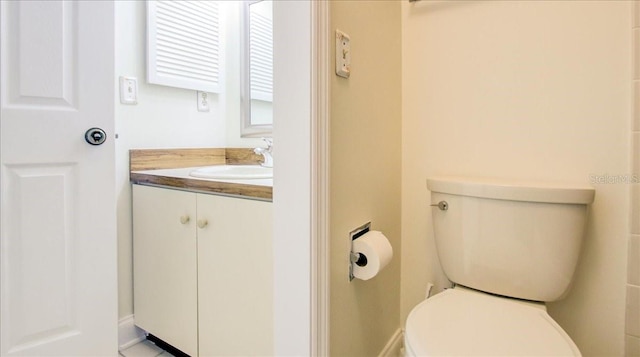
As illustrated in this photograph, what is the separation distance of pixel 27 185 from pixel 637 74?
6.11 ft

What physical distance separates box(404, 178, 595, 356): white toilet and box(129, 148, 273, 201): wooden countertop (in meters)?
0.56

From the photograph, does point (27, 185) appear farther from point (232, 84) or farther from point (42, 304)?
point (232, 84)

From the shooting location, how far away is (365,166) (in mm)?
1044

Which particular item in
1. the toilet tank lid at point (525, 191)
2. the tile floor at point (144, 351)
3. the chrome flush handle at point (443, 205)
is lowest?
the tile floor at point (144, 351)

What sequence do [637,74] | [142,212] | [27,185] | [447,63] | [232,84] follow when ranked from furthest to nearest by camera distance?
1. [232,84]
2. [142,212]
3. [447,63]
4. [27,185]
5. [637,74]

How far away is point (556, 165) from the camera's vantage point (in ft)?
3.59

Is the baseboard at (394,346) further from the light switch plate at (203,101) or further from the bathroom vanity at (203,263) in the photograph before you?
the light switch plate at (203,101)

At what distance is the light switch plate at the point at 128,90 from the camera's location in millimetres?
1455

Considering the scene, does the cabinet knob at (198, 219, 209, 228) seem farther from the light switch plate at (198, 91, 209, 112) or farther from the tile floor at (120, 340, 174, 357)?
the light switch plate at (198, 91, 209, 112)

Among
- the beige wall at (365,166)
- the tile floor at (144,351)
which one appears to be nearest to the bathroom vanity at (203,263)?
the tile floor at (144,351)

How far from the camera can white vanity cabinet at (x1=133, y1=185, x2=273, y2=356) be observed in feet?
3.36

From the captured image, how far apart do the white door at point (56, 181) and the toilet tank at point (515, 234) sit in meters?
1.24

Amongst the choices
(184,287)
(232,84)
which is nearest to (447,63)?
(232,84)

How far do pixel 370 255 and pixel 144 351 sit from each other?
119 centimetres
